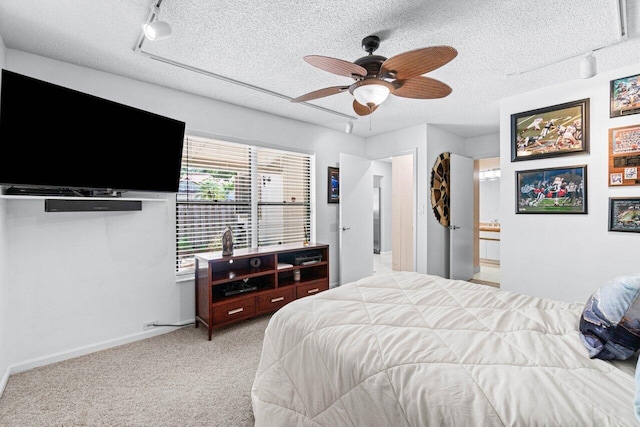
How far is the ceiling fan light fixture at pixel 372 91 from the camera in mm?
1923

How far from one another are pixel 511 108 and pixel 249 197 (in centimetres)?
329

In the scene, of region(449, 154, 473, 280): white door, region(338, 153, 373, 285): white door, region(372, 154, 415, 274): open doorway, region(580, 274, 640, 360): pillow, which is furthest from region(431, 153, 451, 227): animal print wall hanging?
region(580, 274, 640, 360): pillow

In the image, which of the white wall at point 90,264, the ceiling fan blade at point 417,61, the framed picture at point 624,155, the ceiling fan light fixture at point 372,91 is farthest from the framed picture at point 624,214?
the white wall at point 90,264

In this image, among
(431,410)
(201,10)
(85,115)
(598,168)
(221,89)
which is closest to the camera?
(431,410)

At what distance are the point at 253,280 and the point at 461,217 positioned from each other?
3.48m

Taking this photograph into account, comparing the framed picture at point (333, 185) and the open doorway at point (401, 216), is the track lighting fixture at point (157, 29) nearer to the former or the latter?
the framed picture at point (333, 185)

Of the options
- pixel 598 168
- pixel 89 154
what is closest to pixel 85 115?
pixel 89 154

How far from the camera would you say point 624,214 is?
263cm

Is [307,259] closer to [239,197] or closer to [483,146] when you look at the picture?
[239,197]

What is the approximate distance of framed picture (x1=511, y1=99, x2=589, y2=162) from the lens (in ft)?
9.47

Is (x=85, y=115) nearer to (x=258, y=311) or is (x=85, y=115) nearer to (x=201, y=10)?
(x=201, y=10)

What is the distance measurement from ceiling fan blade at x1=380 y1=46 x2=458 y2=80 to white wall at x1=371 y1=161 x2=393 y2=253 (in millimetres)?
5740

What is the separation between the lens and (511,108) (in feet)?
11.1

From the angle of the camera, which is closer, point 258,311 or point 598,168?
point 598,168
